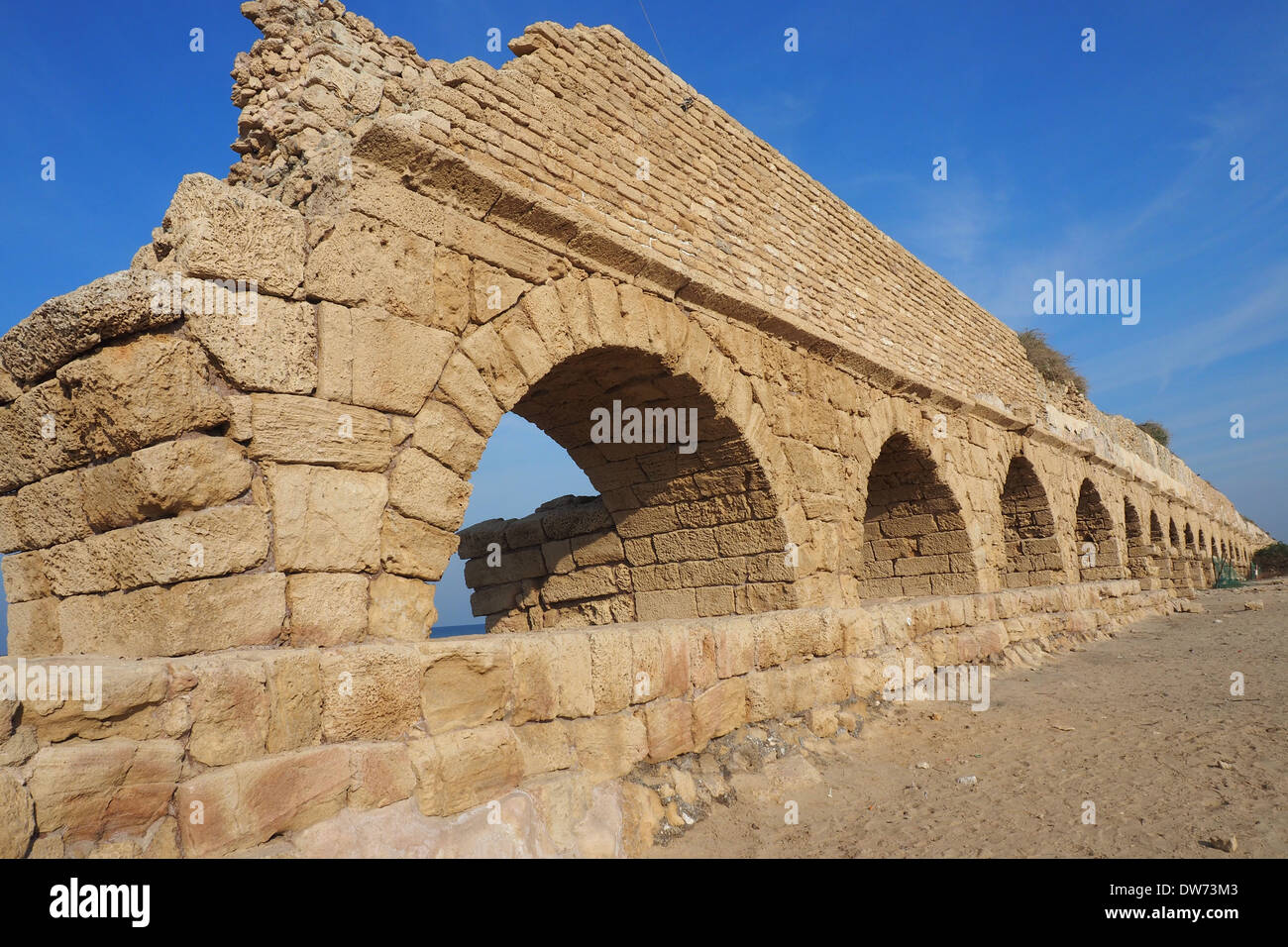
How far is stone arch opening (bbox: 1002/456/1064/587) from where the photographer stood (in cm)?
1145

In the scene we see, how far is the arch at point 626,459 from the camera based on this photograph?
167 inches

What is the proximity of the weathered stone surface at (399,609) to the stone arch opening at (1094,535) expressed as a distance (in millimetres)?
12894

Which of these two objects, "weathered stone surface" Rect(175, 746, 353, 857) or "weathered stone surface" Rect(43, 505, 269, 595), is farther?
"weathered stone surface" Rect(43, 505, 269, 595)

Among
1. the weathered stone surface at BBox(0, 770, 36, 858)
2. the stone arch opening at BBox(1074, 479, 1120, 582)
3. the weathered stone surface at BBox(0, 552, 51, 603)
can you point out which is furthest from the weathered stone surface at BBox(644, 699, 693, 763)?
the stone arch opening at BBox(1074, 479, 1120, 582)

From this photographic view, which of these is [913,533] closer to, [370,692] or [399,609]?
[399,609]

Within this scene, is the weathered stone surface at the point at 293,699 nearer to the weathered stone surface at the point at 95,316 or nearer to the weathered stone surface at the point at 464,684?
the weathered stone surface at the point at 464,684

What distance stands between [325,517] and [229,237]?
3.84 feet

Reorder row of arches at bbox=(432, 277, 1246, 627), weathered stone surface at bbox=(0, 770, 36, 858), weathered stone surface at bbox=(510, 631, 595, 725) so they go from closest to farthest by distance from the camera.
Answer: weathered stone surface at bbox=(0, 770, 36, 858) < weathered stone surface at bbox=(510, 631, 595, 725) < row of arches at bbox=(432, 277, 1246, 627)

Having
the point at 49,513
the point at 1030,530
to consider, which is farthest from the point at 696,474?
the point at 1030,530

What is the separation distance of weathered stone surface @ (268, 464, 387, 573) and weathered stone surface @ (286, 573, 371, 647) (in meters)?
0.05

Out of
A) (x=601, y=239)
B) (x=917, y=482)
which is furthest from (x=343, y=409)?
(x=917, y=482)

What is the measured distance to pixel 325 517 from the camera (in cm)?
323

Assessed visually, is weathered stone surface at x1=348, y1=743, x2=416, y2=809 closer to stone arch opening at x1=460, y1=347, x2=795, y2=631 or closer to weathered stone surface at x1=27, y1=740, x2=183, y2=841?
weathered stone surface at x1=27, y1=740, x2=183, y2=841

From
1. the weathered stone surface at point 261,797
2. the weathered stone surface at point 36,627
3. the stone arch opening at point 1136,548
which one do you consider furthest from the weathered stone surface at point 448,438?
the stone arch opening at point 1136,548
